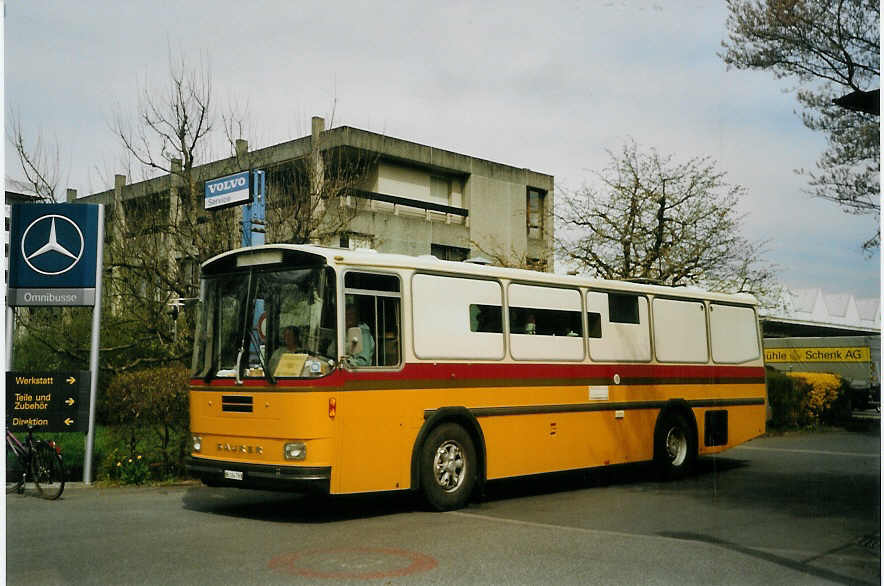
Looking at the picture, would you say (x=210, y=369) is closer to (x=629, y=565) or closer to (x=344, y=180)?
(x=629, y=565)

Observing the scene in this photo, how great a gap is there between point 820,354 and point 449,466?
107 feet

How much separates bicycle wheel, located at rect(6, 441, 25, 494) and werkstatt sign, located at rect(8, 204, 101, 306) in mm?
2100

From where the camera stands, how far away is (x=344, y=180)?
1944cm

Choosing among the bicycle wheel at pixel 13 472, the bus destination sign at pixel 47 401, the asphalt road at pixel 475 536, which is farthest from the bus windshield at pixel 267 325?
the bicycle wheel at pixel 13 472

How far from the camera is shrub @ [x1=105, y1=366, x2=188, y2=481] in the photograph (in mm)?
13852

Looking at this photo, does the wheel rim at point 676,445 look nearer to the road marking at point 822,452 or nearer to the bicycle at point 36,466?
the road marking at point 822,452

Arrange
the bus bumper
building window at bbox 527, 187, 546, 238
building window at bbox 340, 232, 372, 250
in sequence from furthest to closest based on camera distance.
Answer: building window at bbox 527, 187, 546, 238 → building window at bbox 340, 232, 372, 250 → the bus bumper

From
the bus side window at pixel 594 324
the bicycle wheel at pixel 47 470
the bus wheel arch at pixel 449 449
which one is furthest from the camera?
the bus side window at pixel 594 324

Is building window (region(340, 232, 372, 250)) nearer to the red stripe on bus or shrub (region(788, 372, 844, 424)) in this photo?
the red stripe on bus

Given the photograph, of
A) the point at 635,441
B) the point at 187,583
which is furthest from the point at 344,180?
the point at 187,583

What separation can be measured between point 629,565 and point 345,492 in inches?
136

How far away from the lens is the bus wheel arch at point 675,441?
14.5m

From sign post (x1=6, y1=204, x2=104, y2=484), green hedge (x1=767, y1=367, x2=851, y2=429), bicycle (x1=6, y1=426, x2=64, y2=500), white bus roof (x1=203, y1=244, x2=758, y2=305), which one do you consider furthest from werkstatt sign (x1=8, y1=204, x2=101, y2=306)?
green hedge (x1=767, y1=367, x2=851, y2=429)

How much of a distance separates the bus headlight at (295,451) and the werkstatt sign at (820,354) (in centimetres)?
3189
